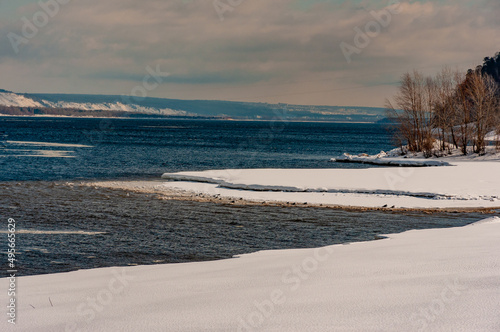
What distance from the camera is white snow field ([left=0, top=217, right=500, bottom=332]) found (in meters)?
5.99

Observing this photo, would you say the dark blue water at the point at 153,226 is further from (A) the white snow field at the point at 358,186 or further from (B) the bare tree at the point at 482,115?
(B) the bare tree at the point at 482,115

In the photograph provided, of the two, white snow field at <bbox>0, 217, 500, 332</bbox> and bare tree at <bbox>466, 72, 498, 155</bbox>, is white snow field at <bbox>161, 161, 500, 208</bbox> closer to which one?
white snow field at <bbox>0, 217, 500, 332</bbox>

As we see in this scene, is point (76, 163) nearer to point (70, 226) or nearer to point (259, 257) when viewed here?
point (70, 226)

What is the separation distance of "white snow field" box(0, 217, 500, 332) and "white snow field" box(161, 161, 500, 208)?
13.1 metres

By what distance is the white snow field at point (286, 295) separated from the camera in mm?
5988

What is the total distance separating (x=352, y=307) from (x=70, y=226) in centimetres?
1293

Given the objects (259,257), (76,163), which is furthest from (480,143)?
(259,257)

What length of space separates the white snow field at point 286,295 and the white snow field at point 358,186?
13066 millimetres

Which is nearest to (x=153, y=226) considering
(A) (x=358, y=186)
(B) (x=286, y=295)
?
(B) (x=286, y=295)

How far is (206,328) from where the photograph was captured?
590 centimetres

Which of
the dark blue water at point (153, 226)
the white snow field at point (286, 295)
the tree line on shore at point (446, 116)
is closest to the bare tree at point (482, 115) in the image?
the tree line on shore at point (446, 116)

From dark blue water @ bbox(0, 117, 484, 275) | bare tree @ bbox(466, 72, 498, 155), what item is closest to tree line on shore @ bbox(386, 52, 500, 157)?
bare tree @ bbox(466, 72, 498, 155)

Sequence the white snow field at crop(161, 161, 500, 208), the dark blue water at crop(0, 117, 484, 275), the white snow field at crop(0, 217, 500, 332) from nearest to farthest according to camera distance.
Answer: the white snow field at crop(0, 217, 500, 332) < the dark blue water at crop(0, 117, 484, 275) < the white snow field at crop(161, 161, 500, 208)

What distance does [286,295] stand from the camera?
7168 millimetres
